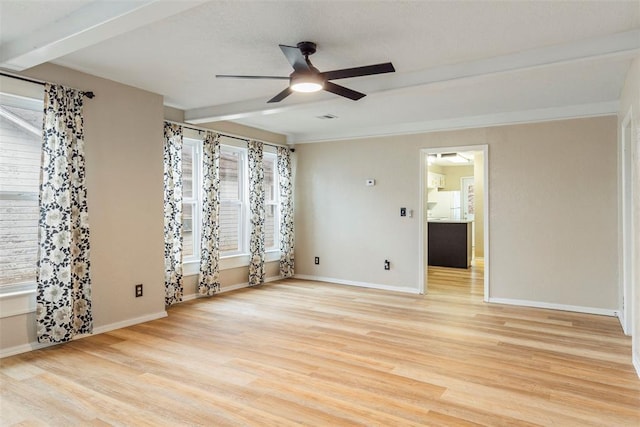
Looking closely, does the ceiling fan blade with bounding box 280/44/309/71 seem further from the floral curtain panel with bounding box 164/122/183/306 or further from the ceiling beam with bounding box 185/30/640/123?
the floral curtain panel with bounding box 164/122/183/306

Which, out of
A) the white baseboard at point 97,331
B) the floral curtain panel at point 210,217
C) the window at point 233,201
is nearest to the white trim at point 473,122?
the window at point 233,201

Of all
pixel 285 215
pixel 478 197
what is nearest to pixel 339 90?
pixel 285 215

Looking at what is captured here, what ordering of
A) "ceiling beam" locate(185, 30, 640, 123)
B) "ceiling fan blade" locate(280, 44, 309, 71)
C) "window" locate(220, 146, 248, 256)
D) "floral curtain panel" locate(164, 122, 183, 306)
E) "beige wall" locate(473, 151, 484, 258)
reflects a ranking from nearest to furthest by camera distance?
"ceiling fan blade" locate(280, 44, 309, 71) < "ceiling beam" locate(185, 30, 640, 123) < "floral curtain panel" locate(164, 122, 183, 306) < "window" locate(220, 146, 248, 256) < "beige wall" locate(473, 151, 484, 258)

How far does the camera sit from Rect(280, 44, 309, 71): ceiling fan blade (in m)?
2.70

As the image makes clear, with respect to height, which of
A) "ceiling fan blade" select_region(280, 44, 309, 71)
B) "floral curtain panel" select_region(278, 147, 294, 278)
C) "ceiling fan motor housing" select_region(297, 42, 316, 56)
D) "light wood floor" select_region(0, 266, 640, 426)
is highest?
"ceiling fan motor housing" select_region(297, 42, 316, 56)

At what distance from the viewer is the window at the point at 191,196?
536 centimetres

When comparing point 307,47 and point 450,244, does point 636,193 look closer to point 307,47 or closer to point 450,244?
point 307,47

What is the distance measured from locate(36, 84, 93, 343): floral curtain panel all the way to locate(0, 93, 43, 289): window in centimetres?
19

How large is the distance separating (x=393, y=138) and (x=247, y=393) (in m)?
4.45

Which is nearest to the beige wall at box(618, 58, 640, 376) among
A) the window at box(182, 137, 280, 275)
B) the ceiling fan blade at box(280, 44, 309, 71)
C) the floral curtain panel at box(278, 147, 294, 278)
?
the ceiling fan blade at box(280, 44, 309, 71)

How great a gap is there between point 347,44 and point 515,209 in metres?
3.40

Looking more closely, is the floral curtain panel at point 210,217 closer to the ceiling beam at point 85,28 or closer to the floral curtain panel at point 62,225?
the floral curtain panel at point 62,225

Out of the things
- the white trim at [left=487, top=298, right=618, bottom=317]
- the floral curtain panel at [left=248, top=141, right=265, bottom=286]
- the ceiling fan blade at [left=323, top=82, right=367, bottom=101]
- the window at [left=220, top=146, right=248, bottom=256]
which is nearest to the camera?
the ceiling fan blade at [left=323, top=82, right=367, bottom=101]

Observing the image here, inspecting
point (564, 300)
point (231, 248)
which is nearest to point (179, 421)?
point (231, 248)
